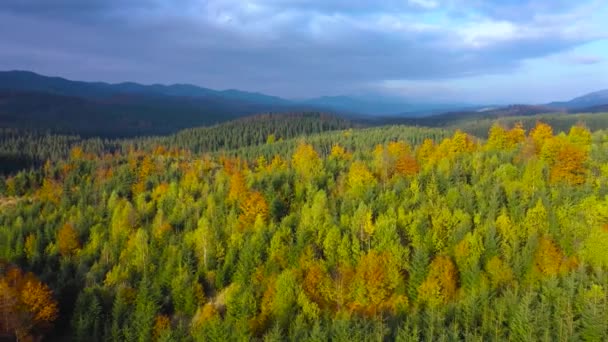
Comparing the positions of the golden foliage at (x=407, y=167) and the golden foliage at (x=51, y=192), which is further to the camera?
the golden foliage at (x=51, y=192)

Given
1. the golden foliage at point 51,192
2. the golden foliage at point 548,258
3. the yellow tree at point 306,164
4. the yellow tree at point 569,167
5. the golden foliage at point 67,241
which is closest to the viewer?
the golden foliage at point 548,258

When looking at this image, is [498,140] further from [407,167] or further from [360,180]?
[360,180]

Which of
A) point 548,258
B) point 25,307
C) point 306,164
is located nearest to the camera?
point 548,258

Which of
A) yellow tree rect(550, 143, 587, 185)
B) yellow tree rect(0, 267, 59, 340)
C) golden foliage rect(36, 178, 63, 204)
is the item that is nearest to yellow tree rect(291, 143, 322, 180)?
yellow tree rect(550, 143, 587, 185)

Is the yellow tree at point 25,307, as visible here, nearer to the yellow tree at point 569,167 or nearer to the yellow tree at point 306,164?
the yellow tree at point 306,164

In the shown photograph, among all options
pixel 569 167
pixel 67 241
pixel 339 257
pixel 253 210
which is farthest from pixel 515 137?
pixel 67 241

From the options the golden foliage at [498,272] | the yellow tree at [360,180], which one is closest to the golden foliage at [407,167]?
the yellow tree at [360,180]

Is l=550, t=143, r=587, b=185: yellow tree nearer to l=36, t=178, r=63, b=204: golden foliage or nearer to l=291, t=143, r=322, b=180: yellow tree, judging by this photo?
l=291, t=143, r=322, b=180: yellow tree

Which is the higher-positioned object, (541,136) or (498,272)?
(541,136)
